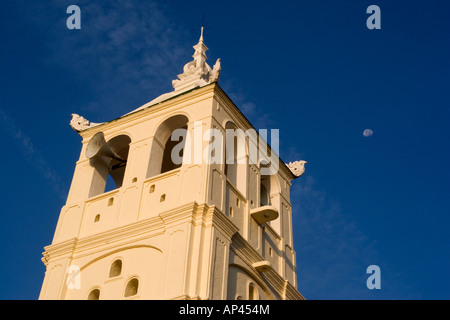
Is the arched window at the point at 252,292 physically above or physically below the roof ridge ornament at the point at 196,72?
below

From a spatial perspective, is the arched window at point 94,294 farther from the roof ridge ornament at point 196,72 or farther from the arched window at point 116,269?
the roof ridge ornament at point 196,72

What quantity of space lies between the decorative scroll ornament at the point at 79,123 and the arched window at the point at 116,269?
28.4 feet

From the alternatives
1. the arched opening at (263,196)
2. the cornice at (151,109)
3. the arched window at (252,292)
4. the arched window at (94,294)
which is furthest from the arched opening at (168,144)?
the arched window at (252,292)

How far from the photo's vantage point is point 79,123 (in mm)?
33281

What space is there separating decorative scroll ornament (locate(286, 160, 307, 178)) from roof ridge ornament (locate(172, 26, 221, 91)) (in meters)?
5.58

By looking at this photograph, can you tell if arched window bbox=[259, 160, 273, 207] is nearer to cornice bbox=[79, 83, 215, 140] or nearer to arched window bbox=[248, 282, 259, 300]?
cornice bbox=[79, 83, 215, 140]

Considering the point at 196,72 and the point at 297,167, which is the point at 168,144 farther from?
the point at 297,167

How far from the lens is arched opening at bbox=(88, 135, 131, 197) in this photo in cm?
3071

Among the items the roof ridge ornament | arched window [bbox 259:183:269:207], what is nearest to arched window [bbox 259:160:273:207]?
arched window [bbox 259:183:269:207]

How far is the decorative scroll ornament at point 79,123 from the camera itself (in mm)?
33125

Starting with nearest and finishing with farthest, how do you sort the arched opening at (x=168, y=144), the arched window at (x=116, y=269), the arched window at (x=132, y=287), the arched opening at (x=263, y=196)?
the arched window at (x=132, y=287), the arched window at (x=116, y=269), the arched opening at (x=168, y=144), the arched opening at (x=263, y=196)

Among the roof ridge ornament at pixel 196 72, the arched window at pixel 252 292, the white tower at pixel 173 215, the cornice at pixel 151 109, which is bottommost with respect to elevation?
the arched window at pixel 252 292

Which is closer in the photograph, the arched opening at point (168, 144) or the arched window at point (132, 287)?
the arched window at point (132, 287)

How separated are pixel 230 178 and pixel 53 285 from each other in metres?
8.29
